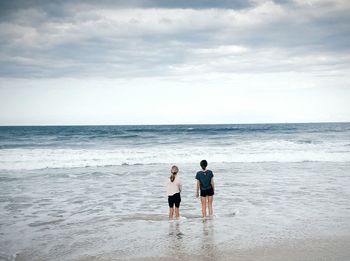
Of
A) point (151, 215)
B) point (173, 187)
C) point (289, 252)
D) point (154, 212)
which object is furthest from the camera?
point (154, 212)

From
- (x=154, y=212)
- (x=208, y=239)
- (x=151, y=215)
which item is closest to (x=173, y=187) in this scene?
(x=151, y=215)

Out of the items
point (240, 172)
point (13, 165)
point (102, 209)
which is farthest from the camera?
point (13, 165)

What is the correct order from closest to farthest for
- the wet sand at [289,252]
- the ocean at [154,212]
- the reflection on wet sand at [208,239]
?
the wet sand at [289,252] → the reflection on wet sand at [208,239] → the ocean at [154,212]

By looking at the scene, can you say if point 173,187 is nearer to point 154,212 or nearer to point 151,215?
point 151,215

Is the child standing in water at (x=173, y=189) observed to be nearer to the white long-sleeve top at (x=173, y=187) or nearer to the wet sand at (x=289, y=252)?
the white long-sleeve top at (x=173, y=187)

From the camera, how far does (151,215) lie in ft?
33.6

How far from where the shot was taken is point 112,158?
2656 centimetres

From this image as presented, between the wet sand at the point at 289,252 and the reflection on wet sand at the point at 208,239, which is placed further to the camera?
the reflection on wet sand at the point at 208,239

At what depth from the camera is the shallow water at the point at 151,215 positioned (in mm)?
7375

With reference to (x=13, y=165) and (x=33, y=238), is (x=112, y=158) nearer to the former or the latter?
(x=13, y=165)

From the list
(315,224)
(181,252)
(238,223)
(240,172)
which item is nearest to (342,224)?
(315,224)

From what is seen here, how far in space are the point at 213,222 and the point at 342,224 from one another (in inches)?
134

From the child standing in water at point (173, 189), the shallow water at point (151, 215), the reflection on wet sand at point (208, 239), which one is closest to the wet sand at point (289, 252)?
the reflection on wet sand at point (208, 239)

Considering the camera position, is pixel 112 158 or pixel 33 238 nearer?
pixel 33 238
